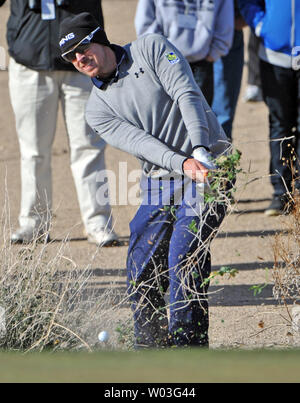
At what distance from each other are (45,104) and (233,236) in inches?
71.3

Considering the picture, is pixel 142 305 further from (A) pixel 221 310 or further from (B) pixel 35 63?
(B) pixel 35 63

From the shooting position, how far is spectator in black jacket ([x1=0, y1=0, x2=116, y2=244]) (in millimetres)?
7246

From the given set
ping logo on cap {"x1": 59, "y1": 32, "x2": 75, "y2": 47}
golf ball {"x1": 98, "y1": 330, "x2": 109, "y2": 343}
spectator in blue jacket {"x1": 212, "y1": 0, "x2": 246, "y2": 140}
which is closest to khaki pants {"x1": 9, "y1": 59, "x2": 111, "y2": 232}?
spectator in blue jacket {"x1": 212, "y1": 0, "x2": 246, "y2": 140}

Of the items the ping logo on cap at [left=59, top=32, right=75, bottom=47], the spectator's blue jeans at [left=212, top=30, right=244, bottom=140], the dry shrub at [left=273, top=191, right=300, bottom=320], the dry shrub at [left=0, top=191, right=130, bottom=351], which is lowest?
the dry shrub at [left=0, top=191, right=130, bottom=351]

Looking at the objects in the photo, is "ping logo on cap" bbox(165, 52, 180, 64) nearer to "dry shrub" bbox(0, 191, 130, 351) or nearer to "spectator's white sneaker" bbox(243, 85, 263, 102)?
"dry shrub" bbox(0, 191, 130, 351)

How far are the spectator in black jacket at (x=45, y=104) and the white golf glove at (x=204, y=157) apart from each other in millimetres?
2368

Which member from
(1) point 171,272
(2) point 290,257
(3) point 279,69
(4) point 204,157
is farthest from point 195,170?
(3) point 279,69

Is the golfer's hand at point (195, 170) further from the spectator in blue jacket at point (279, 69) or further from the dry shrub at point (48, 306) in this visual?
the spectator in blue jacket at point (279, 69)

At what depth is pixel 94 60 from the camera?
5199mm

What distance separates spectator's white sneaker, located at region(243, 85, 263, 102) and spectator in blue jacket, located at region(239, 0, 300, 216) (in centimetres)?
419

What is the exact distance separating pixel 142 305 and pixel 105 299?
348mm

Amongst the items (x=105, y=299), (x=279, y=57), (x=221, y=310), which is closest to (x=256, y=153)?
(x=279, y=57)

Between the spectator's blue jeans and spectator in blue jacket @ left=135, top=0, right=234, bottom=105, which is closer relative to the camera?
spectator in blue jacket @ left=135, top=0, right=234, bottom=105

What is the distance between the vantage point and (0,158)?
10328 mm
